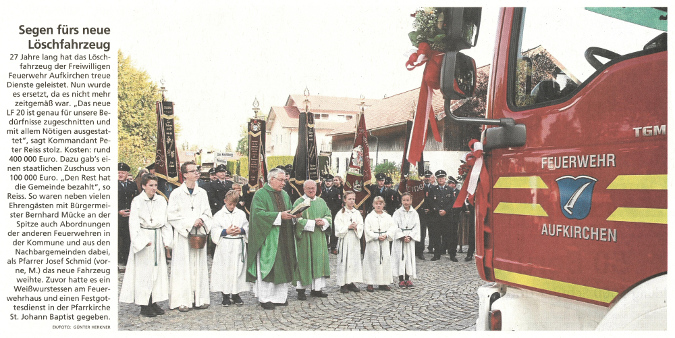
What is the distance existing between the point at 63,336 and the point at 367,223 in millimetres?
3654

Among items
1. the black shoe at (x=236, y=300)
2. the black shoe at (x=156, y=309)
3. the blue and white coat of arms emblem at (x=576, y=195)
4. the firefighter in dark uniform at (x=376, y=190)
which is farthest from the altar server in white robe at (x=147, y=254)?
the firefighter in dark uniform at (x=376, y=190)

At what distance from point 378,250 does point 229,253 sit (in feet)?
6.35

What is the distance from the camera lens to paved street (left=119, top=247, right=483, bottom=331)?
4.20 m

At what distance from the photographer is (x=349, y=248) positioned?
583 cm

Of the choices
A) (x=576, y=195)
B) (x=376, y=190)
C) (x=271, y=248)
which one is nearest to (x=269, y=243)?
(x=271, y=248)

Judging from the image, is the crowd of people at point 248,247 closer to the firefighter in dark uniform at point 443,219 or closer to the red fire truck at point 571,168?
the firefighter in dark uniform at point 443,219

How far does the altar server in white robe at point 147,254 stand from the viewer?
436 centimetres

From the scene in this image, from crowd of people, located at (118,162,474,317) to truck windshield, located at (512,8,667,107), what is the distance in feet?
9.17

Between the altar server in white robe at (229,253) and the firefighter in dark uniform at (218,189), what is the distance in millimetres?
3279

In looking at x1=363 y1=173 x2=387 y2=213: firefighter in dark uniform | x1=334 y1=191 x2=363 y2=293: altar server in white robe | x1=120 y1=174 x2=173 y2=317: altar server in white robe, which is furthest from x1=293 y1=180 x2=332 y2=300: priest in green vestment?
x1=363 y1=173 x2=387 y2=213: firefighter in dark uniform

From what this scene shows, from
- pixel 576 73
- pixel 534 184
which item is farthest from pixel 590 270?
pixel 576 73

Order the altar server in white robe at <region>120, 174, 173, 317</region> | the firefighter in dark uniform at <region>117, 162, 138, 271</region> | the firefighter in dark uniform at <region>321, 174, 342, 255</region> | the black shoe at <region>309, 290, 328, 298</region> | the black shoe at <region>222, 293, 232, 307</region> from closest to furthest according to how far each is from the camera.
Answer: the altar server in white robe at <region>120, 174, 173, 317</region> < the black shoe at <region>222, 293, 232, 307</region> < the black shoe at <region>309, 290, 328, 298</region> < the firefighter in dark uniform at <region>117, 162, 138, 271</region> < the firefighter in dark uniform at <region>321, 174, 342, 255</region>

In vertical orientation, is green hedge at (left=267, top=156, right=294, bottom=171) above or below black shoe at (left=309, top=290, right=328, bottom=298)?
above

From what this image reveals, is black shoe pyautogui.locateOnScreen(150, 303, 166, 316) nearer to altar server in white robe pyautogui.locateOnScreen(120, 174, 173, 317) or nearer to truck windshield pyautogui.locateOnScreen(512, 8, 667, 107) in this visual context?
altar server in white robe pyautogui.locateOnScreen(120, 174, 173, 317)
